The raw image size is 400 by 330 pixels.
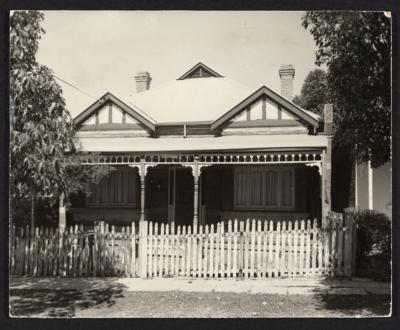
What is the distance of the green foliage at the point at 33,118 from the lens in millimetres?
7230

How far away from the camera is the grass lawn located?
8.27 metres

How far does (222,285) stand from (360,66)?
5251 millimetres

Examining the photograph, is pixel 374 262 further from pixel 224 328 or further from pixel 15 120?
pixel 15 120

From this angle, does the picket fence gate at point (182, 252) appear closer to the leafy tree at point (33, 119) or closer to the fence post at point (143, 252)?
the fence post at point (143, 252)

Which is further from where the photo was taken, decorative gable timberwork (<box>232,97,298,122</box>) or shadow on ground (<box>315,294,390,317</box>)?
decorative gable timberwork (<box>232,97,298,122</box>)

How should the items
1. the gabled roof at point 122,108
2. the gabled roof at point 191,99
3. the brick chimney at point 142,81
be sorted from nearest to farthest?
1. the gabled roof at point 122,108
2. the gabled roof at point 191,99
3. the brick chimney at point 142,81

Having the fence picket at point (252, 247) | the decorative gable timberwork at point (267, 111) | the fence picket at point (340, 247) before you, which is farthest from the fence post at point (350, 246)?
the decorative gable timberwork at point (267, 111)

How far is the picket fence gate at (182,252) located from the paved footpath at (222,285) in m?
0.30

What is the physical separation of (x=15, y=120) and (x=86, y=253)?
4.41 metres

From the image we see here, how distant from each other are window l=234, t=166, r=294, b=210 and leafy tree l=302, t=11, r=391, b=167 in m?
6.43

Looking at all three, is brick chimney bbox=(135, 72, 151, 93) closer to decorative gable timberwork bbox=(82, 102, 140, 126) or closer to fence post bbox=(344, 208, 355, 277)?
decorative gable timberwork bbox=(82, 102, 140, 126)

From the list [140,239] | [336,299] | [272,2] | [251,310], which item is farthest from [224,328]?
[272,2]

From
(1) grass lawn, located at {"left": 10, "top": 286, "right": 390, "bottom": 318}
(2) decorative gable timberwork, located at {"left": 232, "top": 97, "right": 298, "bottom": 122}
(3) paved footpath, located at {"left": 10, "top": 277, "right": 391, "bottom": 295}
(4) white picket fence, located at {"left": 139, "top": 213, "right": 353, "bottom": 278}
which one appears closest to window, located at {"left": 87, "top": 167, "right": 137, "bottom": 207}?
(2) decorative gable timberwork, located at {"left": 232, "top": 97, "right": 298, "bottom": 122}

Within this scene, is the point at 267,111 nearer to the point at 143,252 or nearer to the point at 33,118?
the point at 143,252
